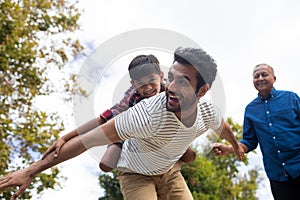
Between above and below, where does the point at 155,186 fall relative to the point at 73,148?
below

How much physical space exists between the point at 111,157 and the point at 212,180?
53.2ft

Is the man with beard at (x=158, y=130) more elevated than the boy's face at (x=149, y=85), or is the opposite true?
the boy's face at (x=149, y=85)

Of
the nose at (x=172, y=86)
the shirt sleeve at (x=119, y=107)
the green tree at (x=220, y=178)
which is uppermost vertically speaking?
the shirt sleeve at (x=119, y=107)

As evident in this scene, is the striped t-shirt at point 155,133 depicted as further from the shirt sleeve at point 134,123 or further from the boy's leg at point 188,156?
the boy's leg at point 188,156

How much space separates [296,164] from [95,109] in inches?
63.5

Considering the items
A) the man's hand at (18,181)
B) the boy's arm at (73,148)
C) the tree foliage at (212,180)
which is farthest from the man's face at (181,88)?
the tree foliage at (212,180)

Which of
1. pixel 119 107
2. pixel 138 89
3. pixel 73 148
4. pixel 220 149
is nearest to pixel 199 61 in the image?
pixel 138 89

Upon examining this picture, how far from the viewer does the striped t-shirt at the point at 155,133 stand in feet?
7.08

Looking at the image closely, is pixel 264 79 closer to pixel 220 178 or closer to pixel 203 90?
pixel 203 90

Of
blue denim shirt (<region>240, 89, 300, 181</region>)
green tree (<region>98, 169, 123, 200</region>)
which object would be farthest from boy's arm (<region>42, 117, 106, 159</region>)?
green tree (<region>98, 169, 123, 200</region>)

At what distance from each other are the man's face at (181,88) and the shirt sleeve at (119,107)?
1.65 ft

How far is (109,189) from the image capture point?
59.5 feet

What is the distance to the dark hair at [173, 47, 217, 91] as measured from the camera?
224cm

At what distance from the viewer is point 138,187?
2535 millimetres
